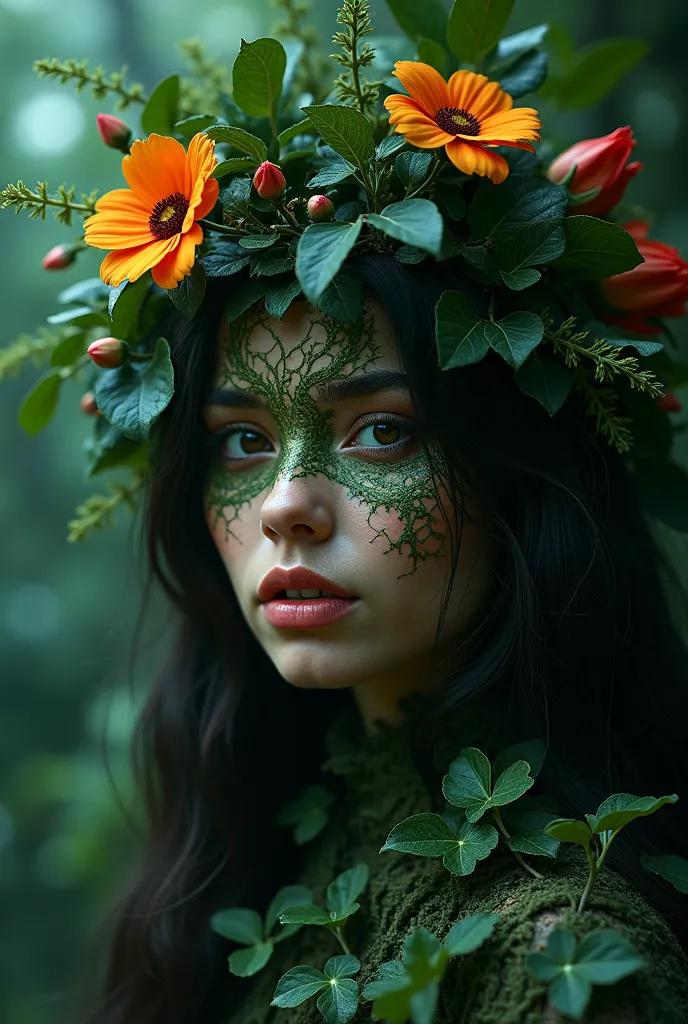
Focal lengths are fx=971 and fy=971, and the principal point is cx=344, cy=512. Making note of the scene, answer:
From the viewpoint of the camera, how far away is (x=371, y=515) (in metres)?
0.91

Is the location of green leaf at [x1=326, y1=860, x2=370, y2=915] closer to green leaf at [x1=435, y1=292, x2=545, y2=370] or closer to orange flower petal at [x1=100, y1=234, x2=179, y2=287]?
green leaf at [x1=435, y1=292, x2=545, y2=370]

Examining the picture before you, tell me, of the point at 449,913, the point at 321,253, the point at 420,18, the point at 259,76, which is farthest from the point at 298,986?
the point at 420,18

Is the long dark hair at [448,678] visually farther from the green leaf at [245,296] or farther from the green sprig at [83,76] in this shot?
the green sprig at [83,76]

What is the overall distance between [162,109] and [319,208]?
0.29 m

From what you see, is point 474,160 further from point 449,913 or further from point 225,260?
point 449,913

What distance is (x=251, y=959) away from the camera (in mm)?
977

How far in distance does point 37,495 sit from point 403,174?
1.21 m

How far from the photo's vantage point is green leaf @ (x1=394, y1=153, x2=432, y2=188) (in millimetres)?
858

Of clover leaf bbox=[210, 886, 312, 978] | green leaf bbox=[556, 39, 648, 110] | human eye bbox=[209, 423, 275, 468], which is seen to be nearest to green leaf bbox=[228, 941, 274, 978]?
clover leaf bbox=[210, 886, 312, 978]

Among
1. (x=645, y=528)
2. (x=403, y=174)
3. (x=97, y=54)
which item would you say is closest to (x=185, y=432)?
(x=403, y=174)

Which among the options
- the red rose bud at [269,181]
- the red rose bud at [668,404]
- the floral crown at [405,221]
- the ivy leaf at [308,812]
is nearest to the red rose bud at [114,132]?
→ the floral crown at [405,221]

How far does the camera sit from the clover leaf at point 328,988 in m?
0.81

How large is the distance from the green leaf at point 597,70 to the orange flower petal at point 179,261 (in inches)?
23.5

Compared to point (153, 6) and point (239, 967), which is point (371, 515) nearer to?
point (239, 967)
